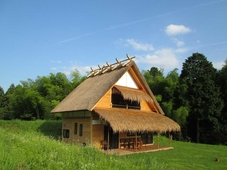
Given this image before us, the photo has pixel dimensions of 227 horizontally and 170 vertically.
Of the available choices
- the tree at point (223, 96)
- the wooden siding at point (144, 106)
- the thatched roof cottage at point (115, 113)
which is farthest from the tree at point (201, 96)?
the wooden siding at point (144, 106)

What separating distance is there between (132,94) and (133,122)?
8.15 ft

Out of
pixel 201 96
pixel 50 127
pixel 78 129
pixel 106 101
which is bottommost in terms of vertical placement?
pixel 50 127

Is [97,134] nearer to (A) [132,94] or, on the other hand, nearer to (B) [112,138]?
(B) [112,138]

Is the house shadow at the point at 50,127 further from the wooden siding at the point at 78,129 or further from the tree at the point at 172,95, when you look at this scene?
the tree at the point at 172,95

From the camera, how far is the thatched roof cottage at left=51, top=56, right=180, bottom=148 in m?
14.3

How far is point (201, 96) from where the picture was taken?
24828mm

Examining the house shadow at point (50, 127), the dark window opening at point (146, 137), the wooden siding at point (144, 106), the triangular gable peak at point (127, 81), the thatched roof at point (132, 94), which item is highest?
the triangular gable peak at point (127, 81)

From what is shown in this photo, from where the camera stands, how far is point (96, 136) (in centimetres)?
1486

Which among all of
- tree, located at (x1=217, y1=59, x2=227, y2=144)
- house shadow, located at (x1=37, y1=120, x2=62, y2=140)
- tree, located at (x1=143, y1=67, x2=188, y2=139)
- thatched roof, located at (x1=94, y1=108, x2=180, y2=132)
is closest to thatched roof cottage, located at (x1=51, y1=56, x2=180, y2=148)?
thatched roof, located at (x1=94, y1=108, x2=180, y2=132)

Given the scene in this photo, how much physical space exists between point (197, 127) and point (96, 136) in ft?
49.3

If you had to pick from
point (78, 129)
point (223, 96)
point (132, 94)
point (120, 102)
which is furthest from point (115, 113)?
point (223, 96)

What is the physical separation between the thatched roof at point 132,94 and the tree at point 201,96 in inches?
374

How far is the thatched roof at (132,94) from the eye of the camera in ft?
51.5

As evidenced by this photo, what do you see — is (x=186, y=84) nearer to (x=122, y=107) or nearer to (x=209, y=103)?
(x=209, y=103)
